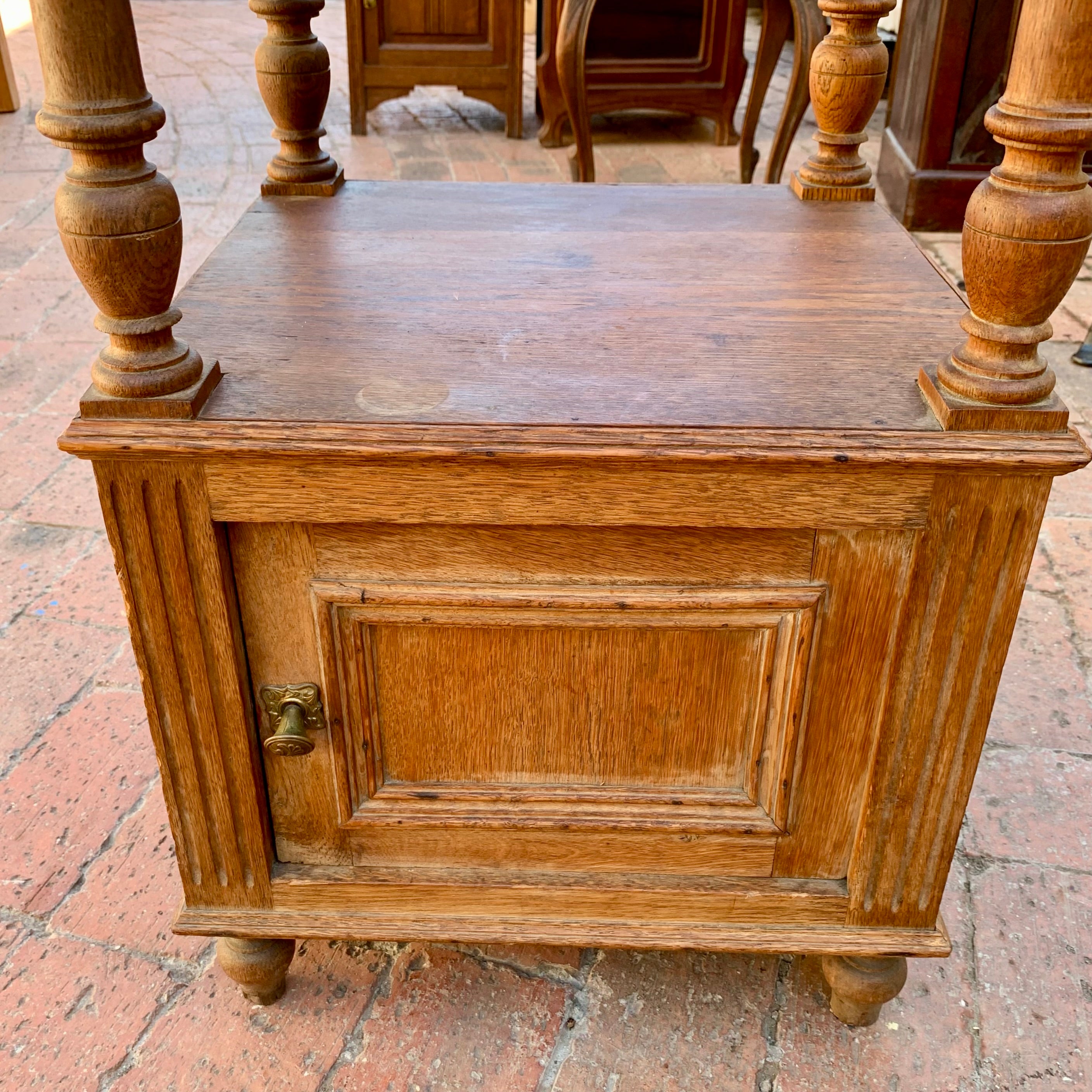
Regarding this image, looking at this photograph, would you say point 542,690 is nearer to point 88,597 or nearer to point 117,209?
point 117,209

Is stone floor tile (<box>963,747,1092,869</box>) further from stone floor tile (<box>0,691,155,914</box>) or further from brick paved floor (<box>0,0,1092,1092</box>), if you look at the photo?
stone floor tile (<box>0,691,155,914</box>)

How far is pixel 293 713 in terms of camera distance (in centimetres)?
118

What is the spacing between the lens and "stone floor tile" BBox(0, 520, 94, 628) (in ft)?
7.04

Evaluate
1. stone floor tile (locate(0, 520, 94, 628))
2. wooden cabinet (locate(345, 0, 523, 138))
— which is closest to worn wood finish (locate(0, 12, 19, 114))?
wooden cabinet (locate(345, 0, 523, 138))

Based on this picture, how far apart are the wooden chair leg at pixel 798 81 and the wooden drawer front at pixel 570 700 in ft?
7.36

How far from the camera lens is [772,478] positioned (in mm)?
1030

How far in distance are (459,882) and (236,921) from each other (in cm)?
26

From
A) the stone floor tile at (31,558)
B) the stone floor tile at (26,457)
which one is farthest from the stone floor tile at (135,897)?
the stone floor tile at (26,457)

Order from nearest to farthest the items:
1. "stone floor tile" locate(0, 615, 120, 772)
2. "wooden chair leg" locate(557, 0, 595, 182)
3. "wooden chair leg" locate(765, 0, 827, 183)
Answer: "stone floor tile" locate(0, 615, 120, 772), "wooden chair leg" locate(765, 0, 827, 183), "wooden chair leg" locate(557, 0, 595, 182)

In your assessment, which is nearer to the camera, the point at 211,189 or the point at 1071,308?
the point at 1071,308

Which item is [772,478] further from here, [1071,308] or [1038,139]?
[1071,308]

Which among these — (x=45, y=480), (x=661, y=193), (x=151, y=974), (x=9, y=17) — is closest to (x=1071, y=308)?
(x=661, y=193)

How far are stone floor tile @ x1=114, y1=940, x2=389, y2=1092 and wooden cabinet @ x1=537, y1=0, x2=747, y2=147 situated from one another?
3.89 m

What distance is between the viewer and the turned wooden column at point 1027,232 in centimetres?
88
